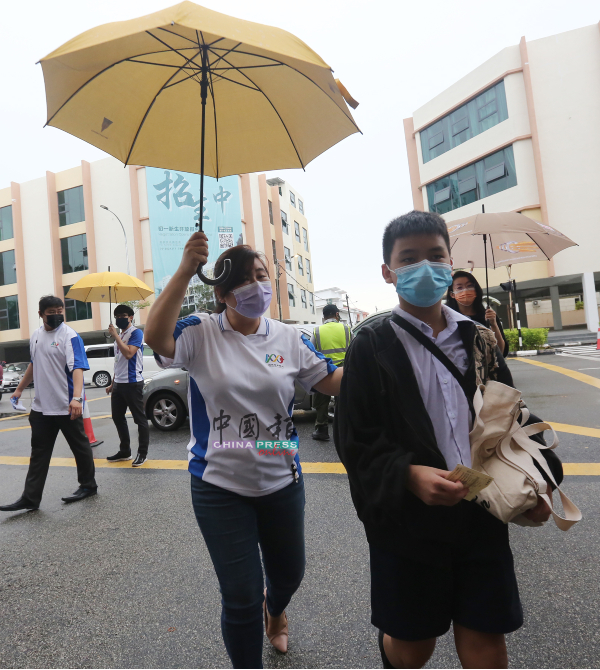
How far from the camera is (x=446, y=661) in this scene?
215 cm

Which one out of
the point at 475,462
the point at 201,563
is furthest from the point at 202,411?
the point at 201,563

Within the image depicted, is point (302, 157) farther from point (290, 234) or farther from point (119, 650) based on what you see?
point (290, 234)

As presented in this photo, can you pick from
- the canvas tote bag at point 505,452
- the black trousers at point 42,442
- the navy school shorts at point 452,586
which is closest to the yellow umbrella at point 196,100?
the canvas tote bag at point 505,452

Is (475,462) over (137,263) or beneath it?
beneath

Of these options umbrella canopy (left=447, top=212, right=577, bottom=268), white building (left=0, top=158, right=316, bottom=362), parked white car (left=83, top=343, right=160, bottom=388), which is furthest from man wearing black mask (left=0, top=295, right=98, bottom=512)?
white building (left=0, top=158, right=316, bottom=362)

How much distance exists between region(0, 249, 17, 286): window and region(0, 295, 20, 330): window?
1373 millimetres

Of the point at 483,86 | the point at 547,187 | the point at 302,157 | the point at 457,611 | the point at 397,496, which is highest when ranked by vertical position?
the point at 483,86

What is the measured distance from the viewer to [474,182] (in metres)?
27.5

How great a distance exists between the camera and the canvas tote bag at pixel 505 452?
4.62 feet

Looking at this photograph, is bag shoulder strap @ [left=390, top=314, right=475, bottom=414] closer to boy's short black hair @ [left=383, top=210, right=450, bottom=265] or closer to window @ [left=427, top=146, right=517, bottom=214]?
boy's short black hair @ [left=383, top=210, right=450, bottom=265]

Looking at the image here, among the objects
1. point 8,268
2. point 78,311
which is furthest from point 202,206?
point 8,268

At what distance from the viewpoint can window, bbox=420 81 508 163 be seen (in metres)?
26.4

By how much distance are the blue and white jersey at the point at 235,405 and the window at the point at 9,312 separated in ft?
138

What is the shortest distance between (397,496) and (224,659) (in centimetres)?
149
